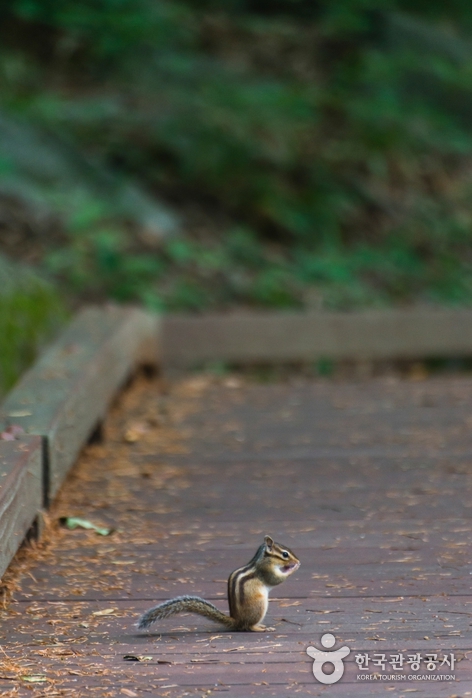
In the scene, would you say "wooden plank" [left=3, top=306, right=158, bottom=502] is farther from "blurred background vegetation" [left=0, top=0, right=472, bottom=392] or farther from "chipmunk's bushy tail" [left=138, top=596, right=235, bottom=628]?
"blurred background vegetation" [left=0, top=0, right=472, bottom=392]

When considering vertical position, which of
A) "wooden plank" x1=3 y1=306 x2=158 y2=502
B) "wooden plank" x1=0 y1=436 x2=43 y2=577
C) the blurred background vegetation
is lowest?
the blurred background vegetation

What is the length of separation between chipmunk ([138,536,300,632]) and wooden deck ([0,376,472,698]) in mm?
56

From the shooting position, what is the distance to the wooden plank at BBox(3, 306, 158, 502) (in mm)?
3754

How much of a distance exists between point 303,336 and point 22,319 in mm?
2159

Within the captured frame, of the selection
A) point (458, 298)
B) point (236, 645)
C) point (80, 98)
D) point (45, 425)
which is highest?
point (236, 645)

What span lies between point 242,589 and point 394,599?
49cm

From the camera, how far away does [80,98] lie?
1110 centimetres

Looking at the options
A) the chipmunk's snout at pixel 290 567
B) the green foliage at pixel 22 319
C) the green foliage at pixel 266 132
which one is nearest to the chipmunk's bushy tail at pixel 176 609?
the chipmunk's snout at pixel 290 567

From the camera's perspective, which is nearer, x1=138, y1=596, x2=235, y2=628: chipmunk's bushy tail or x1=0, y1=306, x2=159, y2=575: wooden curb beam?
x1=138, y1=596, x2=235, y2=628: chipmunk's bushy tail

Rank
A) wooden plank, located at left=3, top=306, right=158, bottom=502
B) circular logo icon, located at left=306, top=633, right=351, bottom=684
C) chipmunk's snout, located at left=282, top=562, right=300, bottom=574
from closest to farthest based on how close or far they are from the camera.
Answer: circular logo icon, located at left=306, top=633, right=351, bottom=684 → chipmunk's snout, located at left=282, top=562, right=300, bottom=574 → wooden plank, located at left=3, top=306, right=158, bottom=502

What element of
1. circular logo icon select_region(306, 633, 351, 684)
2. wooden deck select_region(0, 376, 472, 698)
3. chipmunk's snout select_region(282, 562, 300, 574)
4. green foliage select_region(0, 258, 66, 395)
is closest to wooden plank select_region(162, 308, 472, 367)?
green foliage select_region(0, 258, 66, 395)

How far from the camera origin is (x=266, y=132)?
10594 mm

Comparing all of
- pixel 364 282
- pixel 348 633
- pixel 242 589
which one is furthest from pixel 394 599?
pixel 364 282

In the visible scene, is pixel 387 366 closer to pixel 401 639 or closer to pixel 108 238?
pixel 108 238
